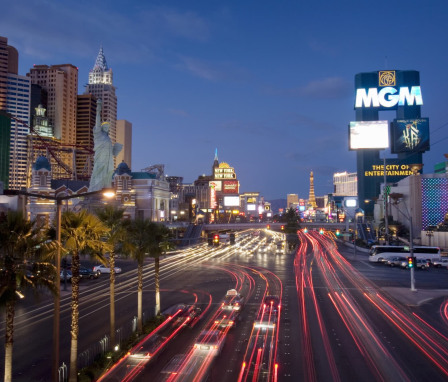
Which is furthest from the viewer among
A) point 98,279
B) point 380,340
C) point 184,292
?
point 98,279

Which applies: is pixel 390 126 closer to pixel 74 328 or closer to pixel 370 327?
pixel 370 327

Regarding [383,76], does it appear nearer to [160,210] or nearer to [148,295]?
[160,210]

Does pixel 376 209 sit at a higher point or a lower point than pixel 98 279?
higher

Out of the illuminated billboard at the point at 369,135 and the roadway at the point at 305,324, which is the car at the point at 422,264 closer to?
the roadway at the point at 305,324

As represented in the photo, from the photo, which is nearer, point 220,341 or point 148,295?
point 220,341

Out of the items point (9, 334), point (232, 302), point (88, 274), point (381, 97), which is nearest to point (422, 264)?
point (232, 302)

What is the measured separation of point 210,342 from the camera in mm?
21516

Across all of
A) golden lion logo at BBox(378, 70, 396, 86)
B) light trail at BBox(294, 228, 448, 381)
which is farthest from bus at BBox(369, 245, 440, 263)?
golden lion logo at BBox(378, 70, 396, 86)

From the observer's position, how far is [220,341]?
72.1 ft

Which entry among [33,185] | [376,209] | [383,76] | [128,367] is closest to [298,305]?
[128,367]

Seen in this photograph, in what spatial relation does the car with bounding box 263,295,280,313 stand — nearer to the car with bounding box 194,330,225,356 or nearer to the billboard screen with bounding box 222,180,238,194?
the car with bounding box 194,330,225,356

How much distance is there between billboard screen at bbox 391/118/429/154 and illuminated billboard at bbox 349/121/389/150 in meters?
40.4

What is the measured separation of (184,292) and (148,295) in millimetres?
3500

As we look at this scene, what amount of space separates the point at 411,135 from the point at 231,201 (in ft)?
221
